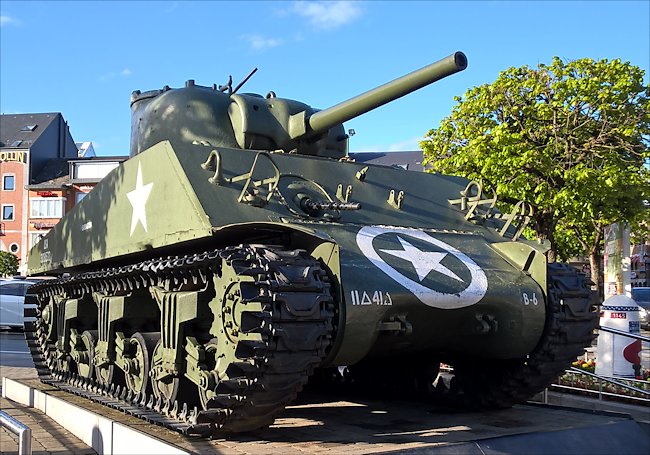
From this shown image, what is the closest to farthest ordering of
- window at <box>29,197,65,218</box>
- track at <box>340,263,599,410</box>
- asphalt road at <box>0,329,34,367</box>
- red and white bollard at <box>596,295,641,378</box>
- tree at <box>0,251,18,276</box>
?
track at <box>340,263,599,410</box> < red and white bollard at <box>596,295,641,378</box> < asphalt road at <box>0,329,34,367</box> < tree at <box>0,251,18,276</box> < window at <box>29,197,65,218</box>

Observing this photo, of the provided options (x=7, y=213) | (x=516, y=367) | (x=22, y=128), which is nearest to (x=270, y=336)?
(x=516, y=367)

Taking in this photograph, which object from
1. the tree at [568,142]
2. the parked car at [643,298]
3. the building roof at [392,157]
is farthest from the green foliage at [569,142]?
the building roof at [392,157]

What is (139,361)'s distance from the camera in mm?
8180

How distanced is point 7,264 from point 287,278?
157ft

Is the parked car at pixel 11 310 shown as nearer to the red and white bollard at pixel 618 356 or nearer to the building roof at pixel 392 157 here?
the red and white bollard at pixel 618 356

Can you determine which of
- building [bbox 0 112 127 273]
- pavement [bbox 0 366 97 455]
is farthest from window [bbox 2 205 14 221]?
pavement [bbox 0 366 97 455]

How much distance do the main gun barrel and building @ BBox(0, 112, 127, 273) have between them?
45.2 m

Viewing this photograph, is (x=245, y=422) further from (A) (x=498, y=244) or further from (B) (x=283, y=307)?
(A) (x=498, y=244)

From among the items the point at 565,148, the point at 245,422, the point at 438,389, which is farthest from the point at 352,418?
the point at 565,148

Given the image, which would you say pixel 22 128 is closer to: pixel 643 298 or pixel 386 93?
pixel 643 298

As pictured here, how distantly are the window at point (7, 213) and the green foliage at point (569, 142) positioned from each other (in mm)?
40683

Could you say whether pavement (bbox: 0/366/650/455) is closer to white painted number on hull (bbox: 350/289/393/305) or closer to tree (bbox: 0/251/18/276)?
white painted number on hull (bbox: 350/289/393/305)

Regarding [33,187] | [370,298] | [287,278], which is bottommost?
[370,298]

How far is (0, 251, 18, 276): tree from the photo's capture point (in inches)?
1943
